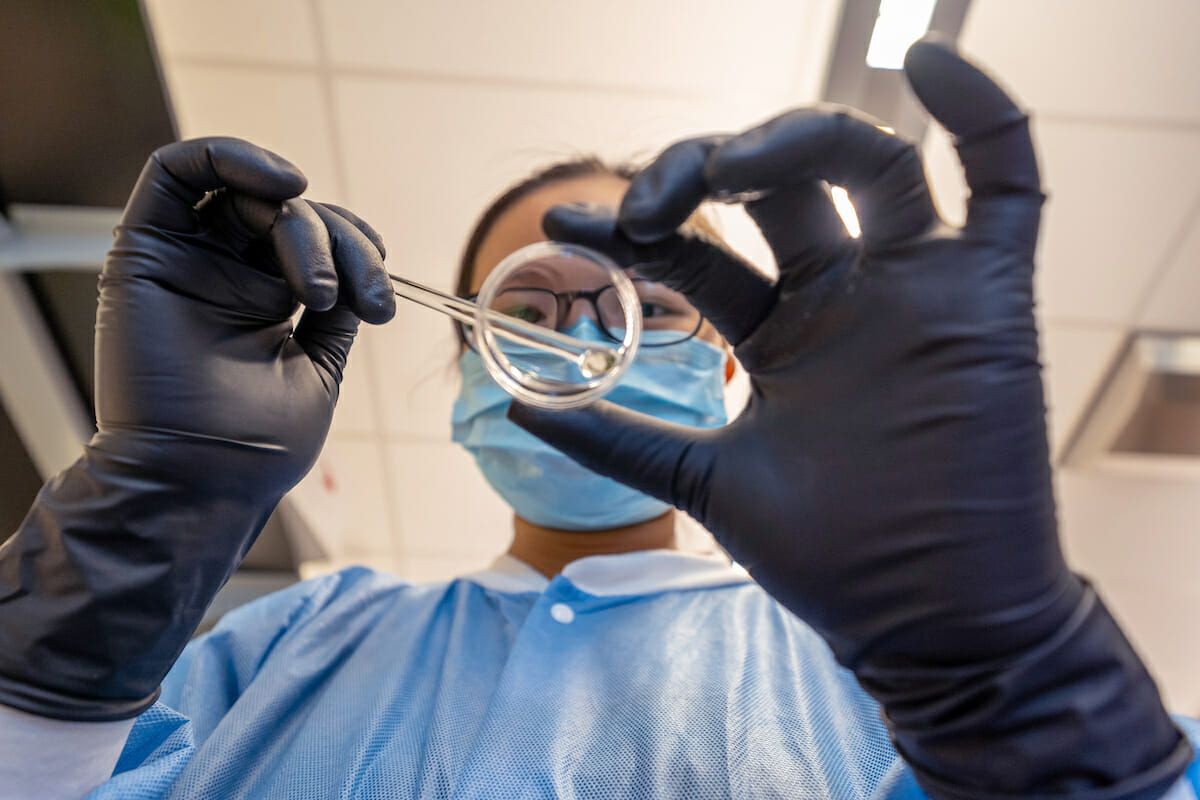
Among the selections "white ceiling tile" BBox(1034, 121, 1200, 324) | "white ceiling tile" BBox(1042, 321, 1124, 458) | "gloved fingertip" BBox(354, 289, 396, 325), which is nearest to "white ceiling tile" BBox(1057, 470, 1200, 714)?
"white ceiling tile" BBox(1042, 321, 1124, 458)

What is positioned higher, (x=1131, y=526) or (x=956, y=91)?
(x=956, y=91)

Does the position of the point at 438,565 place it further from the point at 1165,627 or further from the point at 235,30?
the point at 1165,627

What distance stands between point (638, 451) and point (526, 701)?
0.37 meters

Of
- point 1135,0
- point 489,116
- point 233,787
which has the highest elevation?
point 1135,0

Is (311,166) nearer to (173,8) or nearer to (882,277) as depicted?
(173,8)

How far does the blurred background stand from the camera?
128 centimetres

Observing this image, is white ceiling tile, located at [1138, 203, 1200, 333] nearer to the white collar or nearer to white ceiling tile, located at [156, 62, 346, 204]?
the white collar

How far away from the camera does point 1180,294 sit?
163 cm

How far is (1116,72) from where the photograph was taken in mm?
1351

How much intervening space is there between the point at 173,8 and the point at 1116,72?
2.02m

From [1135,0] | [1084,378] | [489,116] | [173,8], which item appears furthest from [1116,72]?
[173,8]

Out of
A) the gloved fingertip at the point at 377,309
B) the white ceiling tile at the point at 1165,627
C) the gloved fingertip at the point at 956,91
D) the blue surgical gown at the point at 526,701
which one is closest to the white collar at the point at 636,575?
the blue surgical gown at the point at 526,701

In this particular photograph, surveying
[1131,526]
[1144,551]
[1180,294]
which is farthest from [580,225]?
[1144,551]

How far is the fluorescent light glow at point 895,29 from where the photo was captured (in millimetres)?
1151
